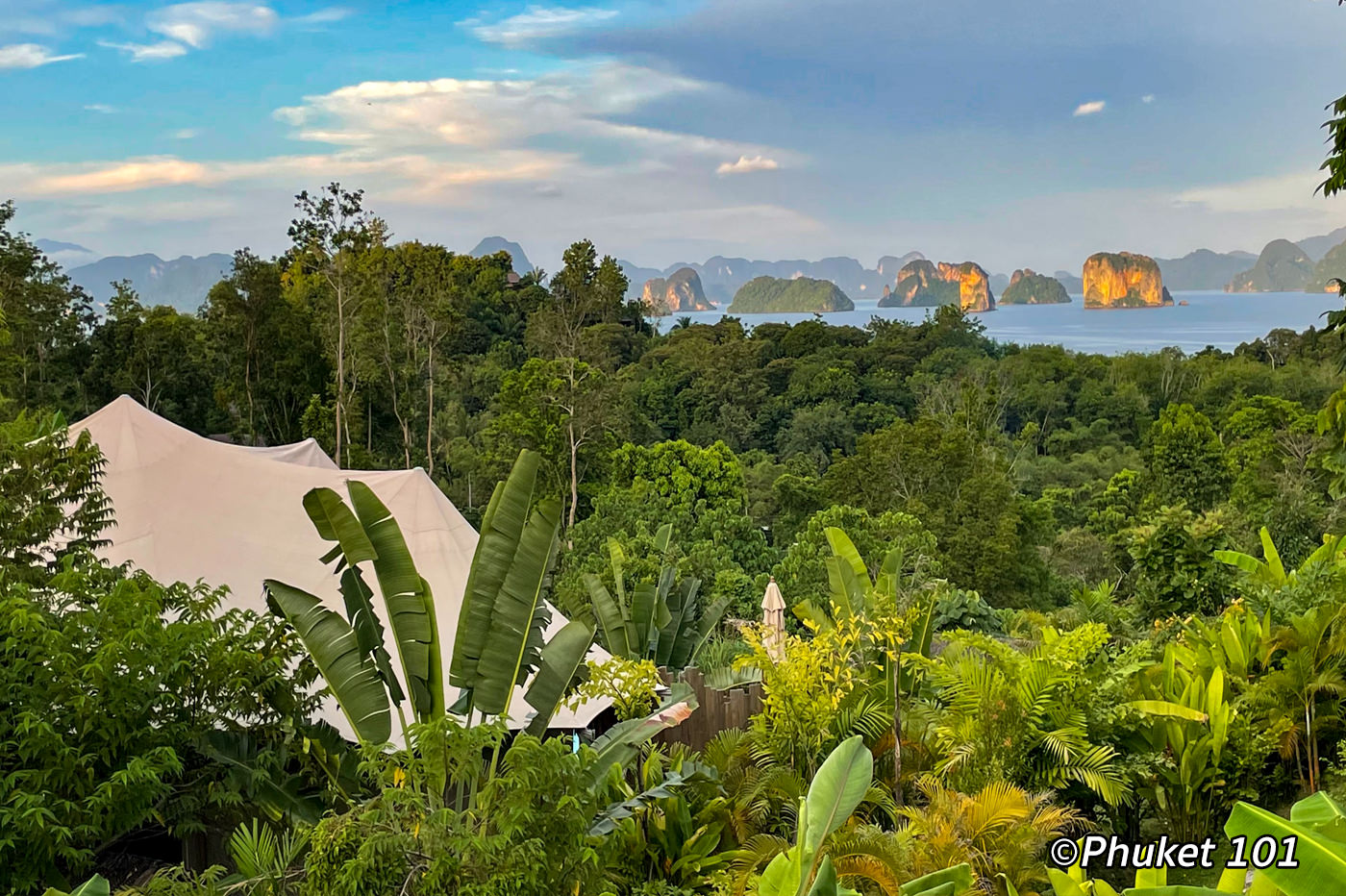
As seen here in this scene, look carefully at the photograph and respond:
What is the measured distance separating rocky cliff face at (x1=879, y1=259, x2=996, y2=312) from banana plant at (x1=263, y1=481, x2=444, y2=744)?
400 ft

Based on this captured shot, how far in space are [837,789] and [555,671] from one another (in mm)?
2225

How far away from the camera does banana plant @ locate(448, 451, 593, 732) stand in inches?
215

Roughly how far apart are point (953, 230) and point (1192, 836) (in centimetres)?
9104

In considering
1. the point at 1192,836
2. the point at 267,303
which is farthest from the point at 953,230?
the point at 1192,836

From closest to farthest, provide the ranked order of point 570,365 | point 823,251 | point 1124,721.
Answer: point 1124,721
point 570,365
point 823,251

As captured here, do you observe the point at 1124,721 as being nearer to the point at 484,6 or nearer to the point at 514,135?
the point at 484,6

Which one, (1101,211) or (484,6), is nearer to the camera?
(484,6)

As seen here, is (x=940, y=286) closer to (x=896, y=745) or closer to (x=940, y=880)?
(x=896, y=745)

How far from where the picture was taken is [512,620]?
18.0 feet

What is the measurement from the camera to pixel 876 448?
2889 cm

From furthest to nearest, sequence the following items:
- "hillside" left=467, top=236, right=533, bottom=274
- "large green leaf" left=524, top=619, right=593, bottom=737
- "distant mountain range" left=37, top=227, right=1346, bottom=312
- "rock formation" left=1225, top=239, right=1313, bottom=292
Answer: "rock formation" left=1225, top=239, right=1313, bottom=292 < "distant mountain range" left=37, top=227, right=1346, bottom=312 < "hillside" left=467, top=236, right=533, bottom=274 < "large green leaf" left=524, top=619, right=593, bottom=737

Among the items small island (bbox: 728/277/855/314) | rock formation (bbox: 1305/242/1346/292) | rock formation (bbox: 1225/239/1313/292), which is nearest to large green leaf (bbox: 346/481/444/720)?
rock formation (bbox: 1305/242/1346/292)

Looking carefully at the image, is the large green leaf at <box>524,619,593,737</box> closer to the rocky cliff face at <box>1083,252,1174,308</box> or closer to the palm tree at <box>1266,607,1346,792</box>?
the palm tree at <box>1266,607,1346,792</box>

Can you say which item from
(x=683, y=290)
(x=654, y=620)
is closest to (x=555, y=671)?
(x=654, y=620)
